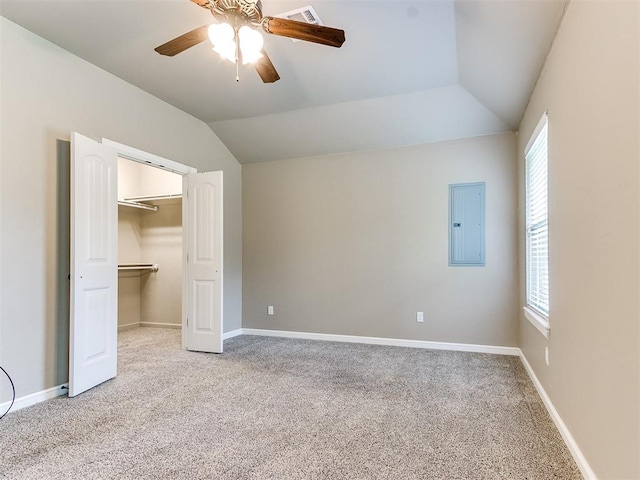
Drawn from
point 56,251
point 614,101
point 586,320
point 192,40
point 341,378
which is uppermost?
point 192,40

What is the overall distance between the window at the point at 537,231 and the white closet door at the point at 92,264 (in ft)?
11.6

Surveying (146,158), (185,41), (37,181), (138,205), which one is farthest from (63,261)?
(138,205)

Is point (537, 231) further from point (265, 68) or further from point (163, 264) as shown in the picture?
point (163, 264)

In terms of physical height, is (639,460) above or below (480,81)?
below

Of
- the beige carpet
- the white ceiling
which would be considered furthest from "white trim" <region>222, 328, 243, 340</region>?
the white ceiling

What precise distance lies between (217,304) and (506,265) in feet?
10.8

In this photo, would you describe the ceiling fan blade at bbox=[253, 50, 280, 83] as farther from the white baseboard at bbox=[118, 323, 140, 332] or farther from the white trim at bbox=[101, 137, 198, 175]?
the white baseboard at bbox=[118, 323, 140, 332]

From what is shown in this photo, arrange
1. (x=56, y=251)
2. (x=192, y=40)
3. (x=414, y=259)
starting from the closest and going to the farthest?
(x=192, y=40), (x=56, y=251), (x=414, y=259)

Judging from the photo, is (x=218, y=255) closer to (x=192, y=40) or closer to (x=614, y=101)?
(x=192, y=40)

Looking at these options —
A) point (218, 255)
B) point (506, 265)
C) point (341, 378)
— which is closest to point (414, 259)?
point (506, 265)

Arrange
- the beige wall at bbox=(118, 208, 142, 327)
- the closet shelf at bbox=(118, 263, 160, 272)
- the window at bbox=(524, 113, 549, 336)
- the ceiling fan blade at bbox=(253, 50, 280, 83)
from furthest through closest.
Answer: the beige wall at bbox=(118, 208, 142, 327)
the closet shelf at bbox=(118, 263, 160, 272)
the window at bbox=(524, 113, 549, 336)
the ceiling fan blade at bbox=(253, 50, 280, 83)

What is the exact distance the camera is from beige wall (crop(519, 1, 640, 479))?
130 cm

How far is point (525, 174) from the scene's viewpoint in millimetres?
3496

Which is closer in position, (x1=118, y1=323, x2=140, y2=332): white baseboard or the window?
the window
